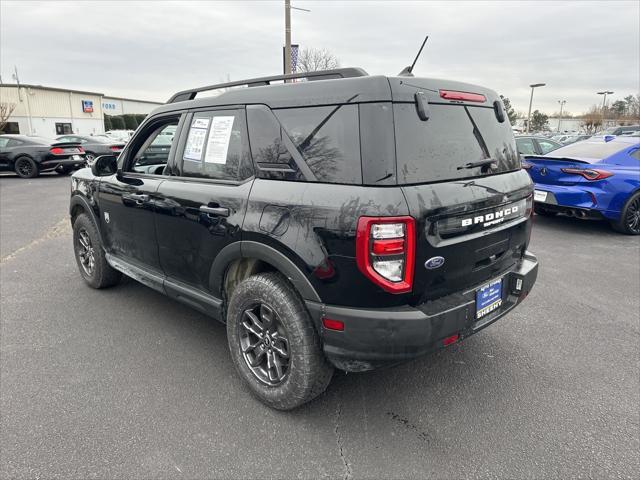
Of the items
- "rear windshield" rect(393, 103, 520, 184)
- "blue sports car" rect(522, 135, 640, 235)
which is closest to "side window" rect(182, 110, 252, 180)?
"rear windshield" rect(393, 103, 520, 184)

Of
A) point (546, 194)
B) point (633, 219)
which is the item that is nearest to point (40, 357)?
point (546, 194)

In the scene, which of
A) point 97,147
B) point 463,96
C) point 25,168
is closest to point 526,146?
point 463,96

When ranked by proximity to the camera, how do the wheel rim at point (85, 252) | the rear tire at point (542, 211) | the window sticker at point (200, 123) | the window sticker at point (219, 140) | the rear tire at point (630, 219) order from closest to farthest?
the window sticker at point (219, 140)
the window sticker at point (200, 123)
the wheel rim at point (85, 252)
the rear tire at point (630, 219)
the rear tire at point (542, 211)

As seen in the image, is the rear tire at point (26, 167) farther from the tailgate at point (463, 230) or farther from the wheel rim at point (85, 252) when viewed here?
the tailgate at point (463, 230)

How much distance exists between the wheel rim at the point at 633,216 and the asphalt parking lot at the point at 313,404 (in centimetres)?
312

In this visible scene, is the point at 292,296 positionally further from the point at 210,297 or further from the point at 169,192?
the point at 169,192

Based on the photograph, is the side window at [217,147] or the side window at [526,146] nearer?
the side window at [217,147]

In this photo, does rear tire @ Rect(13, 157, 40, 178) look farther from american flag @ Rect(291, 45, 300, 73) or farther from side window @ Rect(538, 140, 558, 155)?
side window @ Rect(538, 140, 558, 155)

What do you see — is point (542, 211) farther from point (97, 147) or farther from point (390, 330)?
point (97, 147)

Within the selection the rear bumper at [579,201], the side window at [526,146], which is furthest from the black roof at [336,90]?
the side window at [526,146]

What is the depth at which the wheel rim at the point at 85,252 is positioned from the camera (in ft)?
14.6

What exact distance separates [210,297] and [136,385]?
74cm

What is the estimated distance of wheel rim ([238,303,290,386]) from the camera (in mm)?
2529

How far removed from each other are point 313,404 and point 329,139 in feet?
5.28
